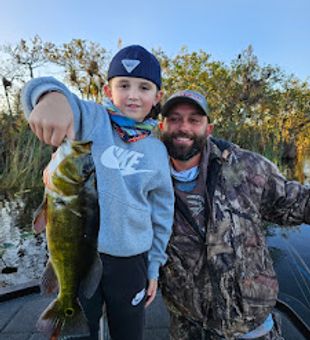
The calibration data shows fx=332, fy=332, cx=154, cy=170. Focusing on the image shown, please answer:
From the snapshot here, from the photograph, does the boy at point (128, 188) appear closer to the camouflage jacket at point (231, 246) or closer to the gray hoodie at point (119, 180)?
the gray hoodie at point (119, 180)

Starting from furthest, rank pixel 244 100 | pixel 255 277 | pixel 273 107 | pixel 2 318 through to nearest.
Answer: pixel 273 107
pixel 244 100
pixel 2 318
pixel 255 277

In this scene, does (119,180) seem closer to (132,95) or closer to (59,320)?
(132,95)

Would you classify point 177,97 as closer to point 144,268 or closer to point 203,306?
point 144,268

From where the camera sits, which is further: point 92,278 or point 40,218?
point 92,278

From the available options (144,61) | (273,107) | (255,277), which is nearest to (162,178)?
(144,61)

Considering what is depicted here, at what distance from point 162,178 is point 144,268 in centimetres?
57

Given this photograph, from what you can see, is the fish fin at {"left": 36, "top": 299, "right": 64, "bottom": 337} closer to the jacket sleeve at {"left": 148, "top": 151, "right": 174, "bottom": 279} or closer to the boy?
the boy

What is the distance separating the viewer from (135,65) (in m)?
2.01

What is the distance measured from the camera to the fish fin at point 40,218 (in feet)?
4.75

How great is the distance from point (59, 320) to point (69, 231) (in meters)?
0.48

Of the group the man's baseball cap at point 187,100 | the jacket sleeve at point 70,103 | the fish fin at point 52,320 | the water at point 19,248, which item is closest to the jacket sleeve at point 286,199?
the man's baseball cap at point 187,100

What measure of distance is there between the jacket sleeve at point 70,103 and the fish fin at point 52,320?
0.87 m

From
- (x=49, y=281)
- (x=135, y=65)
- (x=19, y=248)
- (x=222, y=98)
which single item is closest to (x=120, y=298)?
(x=49, y=281)

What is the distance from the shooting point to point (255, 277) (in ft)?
8.36
